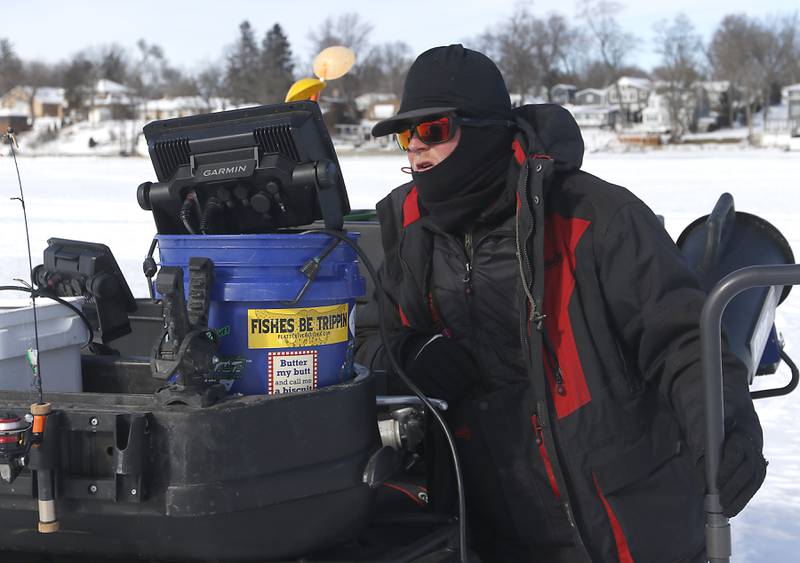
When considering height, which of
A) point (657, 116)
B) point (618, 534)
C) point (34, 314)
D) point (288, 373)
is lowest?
point (618, 534)

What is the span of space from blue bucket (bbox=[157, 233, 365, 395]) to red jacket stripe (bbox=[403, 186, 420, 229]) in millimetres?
715

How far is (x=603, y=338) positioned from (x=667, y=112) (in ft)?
243

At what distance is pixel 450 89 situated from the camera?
227 cm

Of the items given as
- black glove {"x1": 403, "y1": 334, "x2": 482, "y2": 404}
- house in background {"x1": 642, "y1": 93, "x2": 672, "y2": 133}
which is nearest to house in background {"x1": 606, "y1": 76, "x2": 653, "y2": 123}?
house in background {"x1": 642, "y1": 93, "x2": 672, "y2": 133}

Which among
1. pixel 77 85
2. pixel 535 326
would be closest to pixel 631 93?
pixel 77 85

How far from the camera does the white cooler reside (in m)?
1.94

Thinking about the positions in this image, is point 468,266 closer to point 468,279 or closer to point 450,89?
point 468,279

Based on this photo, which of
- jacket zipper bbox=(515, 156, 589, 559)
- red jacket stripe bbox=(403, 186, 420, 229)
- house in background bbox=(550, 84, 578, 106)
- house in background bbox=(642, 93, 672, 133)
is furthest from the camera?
house in background bbox=(550, 84, 578, 106)

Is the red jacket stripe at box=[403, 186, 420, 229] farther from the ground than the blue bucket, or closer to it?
farther from the ground

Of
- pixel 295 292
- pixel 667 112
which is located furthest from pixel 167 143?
pixel 667 112

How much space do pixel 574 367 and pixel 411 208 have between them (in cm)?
63

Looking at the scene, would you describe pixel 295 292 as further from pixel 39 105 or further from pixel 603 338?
pixel 39 105

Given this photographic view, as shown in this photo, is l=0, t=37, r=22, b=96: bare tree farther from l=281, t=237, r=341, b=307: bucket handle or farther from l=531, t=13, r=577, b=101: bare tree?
l=281, t=237, r=341, b=307: bucket handle

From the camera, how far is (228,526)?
167cm
